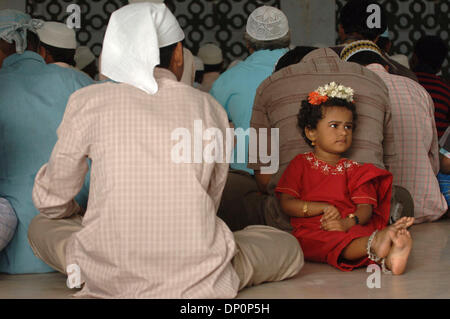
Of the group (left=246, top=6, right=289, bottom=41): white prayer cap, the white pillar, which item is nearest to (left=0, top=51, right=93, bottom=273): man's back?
(left=246, top=6, right=289, bottom=41): white prayer cap

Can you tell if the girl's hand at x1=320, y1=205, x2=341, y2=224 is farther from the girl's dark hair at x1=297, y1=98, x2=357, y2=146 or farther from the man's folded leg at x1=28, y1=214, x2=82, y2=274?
the man's folded leg at x1=28, y1=214, x2=82, y2=274

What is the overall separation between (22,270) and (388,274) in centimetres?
165

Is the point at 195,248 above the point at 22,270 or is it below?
above

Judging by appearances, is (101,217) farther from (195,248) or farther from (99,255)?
(195,248)

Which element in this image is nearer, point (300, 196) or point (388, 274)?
point (388, 274)

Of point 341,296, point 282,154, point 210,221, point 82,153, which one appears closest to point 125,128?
point 82,153

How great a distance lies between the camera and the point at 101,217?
2.35 meters

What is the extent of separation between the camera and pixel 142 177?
2338mm

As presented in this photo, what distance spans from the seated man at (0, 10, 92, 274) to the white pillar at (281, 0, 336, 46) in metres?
5.33

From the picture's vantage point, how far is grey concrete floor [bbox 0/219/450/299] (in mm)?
2568

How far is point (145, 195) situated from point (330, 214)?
1077 mm

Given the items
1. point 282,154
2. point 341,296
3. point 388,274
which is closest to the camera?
point 341,296

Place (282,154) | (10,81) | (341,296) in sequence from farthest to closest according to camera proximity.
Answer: (282,154), (10,81), (341,296)

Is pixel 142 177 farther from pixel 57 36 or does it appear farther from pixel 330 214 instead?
pixel 57 36
